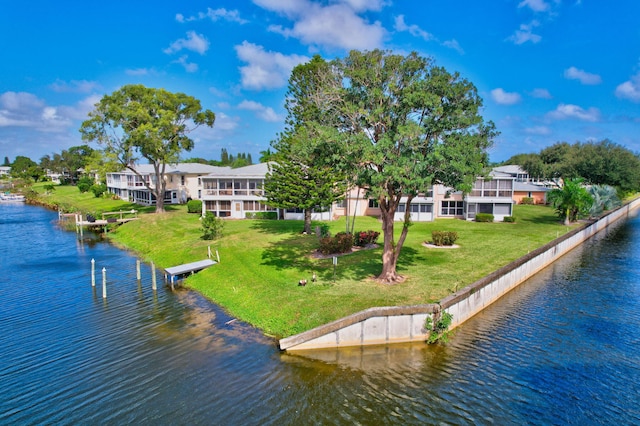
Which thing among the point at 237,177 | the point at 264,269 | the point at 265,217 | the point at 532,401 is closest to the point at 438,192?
the point at 265,217

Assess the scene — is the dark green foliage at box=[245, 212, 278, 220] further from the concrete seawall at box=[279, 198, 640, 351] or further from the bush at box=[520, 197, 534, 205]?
the bush at box=[520, 197, 534, 205]

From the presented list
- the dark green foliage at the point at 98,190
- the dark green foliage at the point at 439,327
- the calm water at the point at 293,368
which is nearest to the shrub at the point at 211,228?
the calm water at the point at 293,368

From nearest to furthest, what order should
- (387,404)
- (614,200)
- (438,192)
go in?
(387,404) < (438,192) < (614,200)

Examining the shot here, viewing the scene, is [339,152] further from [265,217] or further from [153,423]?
[265,217]

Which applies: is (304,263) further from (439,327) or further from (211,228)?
(211,228)

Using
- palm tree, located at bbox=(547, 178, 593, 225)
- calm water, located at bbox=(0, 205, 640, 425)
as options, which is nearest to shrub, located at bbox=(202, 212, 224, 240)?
calm water, located at bbox=(0, 205, 640, 425)

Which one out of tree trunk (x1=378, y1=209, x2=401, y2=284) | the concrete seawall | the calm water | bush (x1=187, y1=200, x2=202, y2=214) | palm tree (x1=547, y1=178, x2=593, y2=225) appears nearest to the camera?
the calm water
